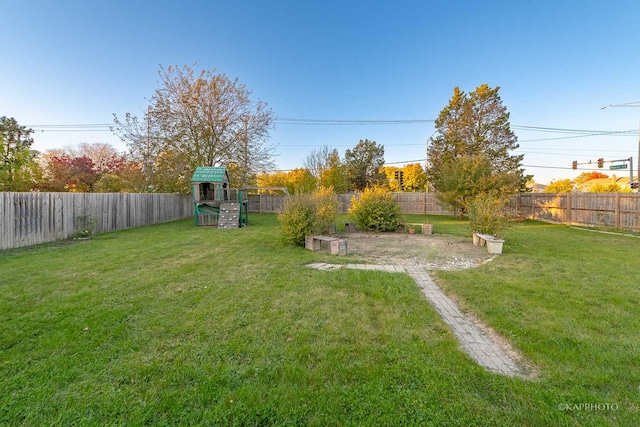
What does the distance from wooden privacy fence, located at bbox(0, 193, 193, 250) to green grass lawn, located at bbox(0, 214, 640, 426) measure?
142 inches

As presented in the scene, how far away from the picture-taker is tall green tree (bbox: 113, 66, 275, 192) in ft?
51.3

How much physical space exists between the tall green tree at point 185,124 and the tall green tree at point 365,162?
1466cm

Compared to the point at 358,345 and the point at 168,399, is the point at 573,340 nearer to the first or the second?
the point at 358,345

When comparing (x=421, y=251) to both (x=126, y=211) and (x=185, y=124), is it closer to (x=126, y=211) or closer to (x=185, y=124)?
(x=126, y=211)

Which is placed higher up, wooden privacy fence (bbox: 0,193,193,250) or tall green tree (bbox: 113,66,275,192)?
tall green tree (bbox: 113,66,275,192)

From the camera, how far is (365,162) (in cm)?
2903

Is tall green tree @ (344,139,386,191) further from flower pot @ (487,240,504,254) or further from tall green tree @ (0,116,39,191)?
tall green tree @ (0,116,39,191)

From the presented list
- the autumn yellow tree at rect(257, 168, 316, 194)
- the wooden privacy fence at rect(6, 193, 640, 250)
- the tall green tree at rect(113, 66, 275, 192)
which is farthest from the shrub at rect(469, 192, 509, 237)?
the tall green tree at rect(113, 66, 275, 192)

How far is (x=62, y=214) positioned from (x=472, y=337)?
441 inches

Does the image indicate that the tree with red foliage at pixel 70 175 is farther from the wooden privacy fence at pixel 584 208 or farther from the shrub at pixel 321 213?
the wooden privacy fence at pixel 584 208

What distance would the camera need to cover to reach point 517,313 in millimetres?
3020

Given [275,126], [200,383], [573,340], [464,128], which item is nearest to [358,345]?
[200,383]

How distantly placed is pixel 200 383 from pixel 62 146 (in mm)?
A: 37254

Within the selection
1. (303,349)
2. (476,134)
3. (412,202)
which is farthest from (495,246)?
(476,134)
